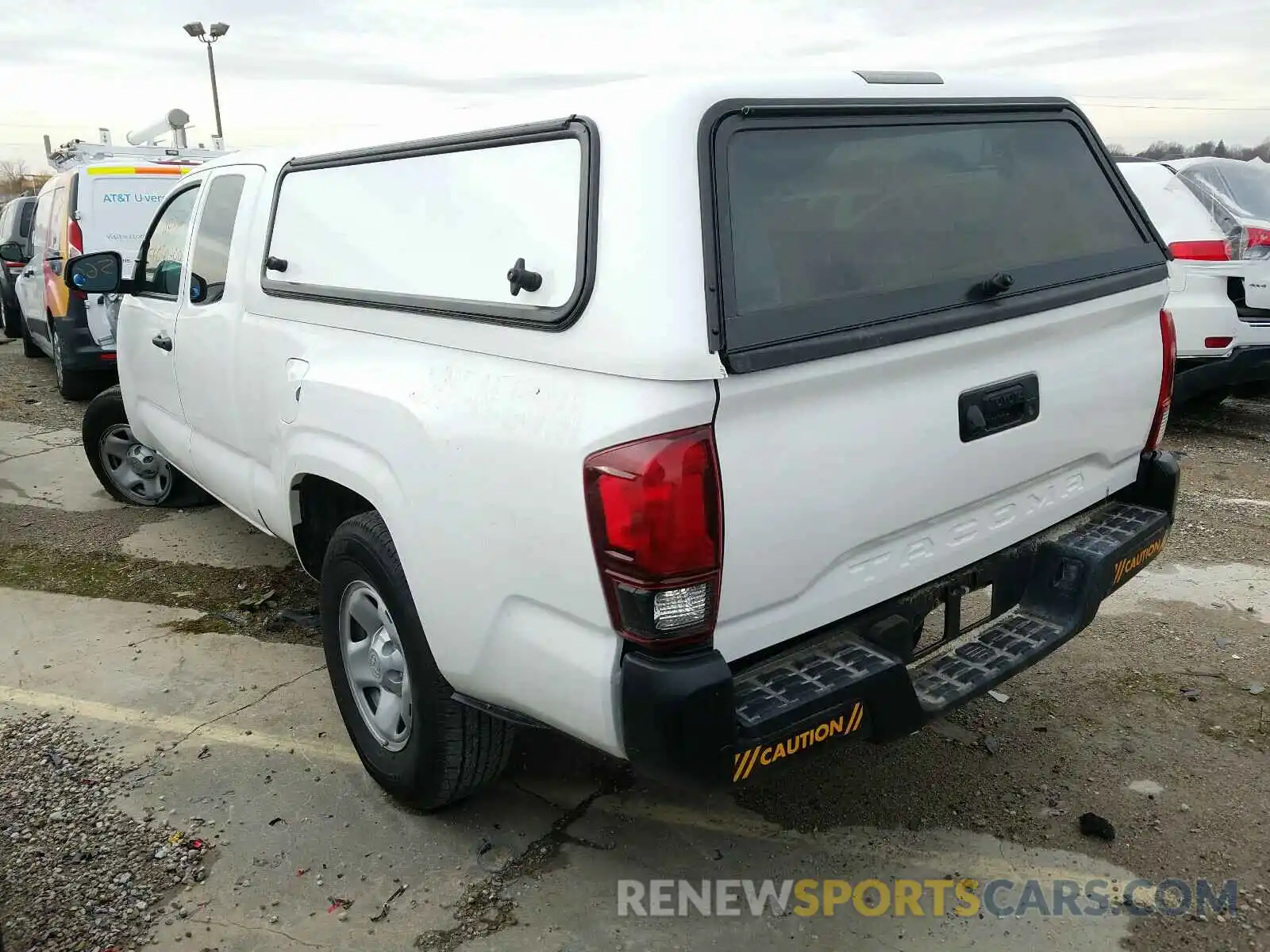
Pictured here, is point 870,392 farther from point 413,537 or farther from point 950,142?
point 413,537

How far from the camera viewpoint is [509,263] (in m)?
2.42

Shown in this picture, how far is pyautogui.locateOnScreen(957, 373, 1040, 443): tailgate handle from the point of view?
2.50m

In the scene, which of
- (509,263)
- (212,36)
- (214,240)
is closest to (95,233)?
(214,240)

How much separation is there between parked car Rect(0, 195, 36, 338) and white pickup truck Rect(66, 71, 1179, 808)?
35.8ft

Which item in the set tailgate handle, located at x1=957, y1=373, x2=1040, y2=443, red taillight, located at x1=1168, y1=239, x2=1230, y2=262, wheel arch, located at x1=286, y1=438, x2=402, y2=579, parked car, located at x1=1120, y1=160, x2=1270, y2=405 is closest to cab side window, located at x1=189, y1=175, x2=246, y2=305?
wheel arch, located at x1=286, y1=438, x2=402, y2=579

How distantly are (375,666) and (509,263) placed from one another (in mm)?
1322

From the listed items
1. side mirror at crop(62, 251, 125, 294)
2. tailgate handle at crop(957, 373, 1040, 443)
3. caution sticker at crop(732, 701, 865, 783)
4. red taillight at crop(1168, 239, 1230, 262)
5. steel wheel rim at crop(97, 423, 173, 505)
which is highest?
side mirror at crop(62, 251, 125, 294)

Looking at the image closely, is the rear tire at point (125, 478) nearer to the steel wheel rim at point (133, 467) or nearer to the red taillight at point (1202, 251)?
the steel wheel rim at point (133, 467)

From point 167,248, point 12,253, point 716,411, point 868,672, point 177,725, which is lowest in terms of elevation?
point 177,725

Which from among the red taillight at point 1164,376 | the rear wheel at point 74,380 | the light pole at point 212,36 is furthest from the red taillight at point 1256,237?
the light pole at point 212,36

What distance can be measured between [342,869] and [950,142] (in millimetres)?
2582

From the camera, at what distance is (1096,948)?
246cm

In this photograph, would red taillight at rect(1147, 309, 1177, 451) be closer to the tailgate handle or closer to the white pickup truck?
the white pickup truck

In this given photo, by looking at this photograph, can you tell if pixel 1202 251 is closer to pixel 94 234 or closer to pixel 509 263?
pixel 509 263
